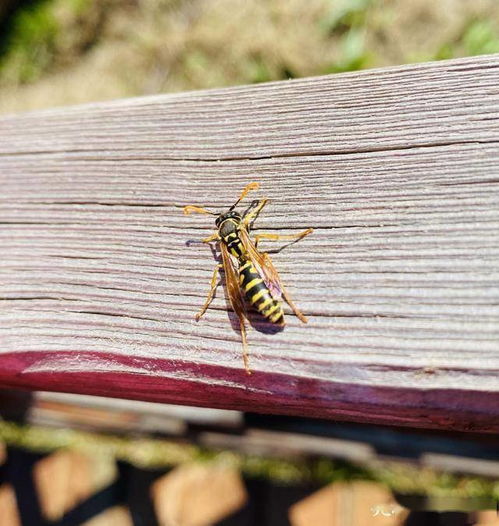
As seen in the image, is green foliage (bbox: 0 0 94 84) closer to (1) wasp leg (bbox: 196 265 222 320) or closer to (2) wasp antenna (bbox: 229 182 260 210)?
(2) wasp antenna (bbox: 229 182 260 210)

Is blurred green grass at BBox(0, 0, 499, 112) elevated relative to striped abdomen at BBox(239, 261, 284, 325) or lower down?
elevated

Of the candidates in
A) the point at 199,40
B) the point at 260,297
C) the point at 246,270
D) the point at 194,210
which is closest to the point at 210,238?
the point at 194,210

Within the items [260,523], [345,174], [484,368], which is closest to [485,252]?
[484,368]

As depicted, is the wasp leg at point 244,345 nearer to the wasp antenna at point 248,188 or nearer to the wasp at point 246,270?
the wasp at point 246,270

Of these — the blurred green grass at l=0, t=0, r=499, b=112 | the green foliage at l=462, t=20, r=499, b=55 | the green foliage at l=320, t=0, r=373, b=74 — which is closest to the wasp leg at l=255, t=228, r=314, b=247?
the green foliage at l=462, t=20, r=499, b=55

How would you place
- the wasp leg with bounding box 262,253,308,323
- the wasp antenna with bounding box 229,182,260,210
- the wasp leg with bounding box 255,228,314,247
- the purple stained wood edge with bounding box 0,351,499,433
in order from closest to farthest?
the purple stained wood edge with bounding box 0,351,499,433, the wasp leg with bounding box 262,253,308,323, the wasp leg with bounding box 255,228,314,247, the wasp antenna with bounding box 229,182,260,210

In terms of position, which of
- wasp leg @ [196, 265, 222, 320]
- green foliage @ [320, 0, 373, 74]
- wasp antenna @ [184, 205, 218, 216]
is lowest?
wasp leg @ [196, 265, 222, 320]

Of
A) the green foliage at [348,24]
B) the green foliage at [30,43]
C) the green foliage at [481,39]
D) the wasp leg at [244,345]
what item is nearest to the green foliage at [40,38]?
the green foliage at [30,43]
